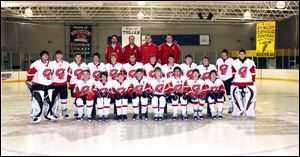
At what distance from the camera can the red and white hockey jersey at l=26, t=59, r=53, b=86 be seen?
742 cm

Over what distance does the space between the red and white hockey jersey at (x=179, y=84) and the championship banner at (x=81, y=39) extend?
2074 centimetres

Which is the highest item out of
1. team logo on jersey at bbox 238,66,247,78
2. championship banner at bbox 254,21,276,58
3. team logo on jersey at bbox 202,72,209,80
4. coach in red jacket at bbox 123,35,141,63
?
championship banner at bbox 254,21,276,58

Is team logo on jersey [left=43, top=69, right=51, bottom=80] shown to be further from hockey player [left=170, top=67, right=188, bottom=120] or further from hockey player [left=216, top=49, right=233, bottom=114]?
hockey player [left=216, top=49, right=233, bottom=114]

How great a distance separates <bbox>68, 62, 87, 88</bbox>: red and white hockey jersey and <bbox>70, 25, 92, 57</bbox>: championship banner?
1992 centimetres

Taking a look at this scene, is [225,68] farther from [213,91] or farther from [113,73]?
[113,73]

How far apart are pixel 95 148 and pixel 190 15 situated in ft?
70.3

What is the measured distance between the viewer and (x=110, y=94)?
301 inches

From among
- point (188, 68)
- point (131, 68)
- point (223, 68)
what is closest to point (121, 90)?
point (131, 68)

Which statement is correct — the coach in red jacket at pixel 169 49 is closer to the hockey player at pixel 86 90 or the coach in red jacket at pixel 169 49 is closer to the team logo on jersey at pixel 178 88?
the team logo on jersey at pixel 178 88

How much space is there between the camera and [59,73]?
788cm

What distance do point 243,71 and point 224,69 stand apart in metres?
0.67

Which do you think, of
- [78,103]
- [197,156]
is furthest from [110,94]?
[197,156]

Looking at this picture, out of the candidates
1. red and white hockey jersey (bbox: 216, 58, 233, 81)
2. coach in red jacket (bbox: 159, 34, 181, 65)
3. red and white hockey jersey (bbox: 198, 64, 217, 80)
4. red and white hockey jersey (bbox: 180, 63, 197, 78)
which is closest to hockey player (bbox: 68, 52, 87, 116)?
coach in red jacket (bbox: 159, 34, 181, 65)

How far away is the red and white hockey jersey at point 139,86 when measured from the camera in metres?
7.71
